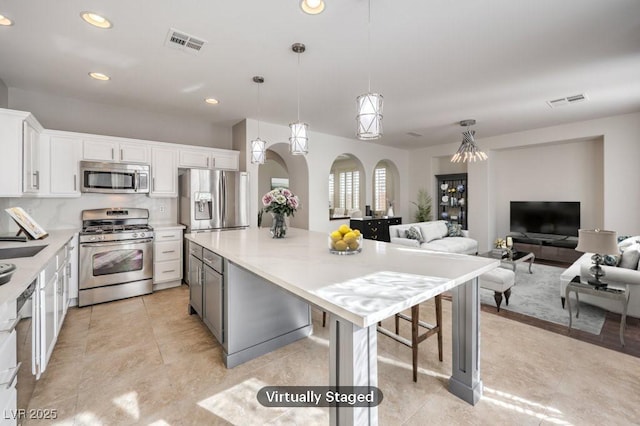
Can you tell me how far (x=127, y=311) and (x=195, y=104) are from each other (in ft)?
9.33

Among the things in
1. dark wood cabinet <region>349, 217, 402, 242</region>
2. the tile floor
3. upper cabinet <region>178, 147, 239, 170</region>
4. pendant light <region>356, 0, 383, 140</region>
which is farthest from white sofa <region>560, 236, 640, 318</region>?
upper cabinet <region>178, 147, 239, 170</region>

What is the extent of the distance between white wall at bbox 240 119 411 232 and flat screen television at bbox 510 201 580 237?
317 cm

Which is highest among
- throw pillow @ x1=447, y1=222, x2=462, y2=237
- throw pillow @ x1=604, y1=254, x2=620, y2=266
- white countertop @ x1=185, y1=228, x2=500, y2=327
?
white countertop @ x1=185, y1=228, x2=500, y2=327

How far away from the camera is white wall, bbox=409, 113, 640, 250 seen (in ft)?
15.4

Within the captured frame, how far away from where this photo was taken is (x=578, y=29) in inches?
90.2

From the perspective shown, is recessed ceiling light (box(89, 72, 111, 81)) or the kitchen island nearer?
the kitchen island

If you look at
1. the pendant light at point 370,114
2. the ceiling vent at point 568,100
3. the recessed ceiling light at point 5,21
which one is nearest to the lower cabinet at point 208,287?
the pendant light at point 370,114

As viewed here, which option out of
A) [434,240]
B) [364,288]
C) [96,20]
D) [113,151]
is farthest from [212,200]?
[434,240]

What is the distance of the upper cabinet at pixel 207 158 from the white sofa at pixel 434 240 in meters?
3.20

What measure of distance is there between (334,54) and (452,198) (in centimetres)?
591

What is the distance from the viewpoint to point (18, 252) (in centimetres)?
219

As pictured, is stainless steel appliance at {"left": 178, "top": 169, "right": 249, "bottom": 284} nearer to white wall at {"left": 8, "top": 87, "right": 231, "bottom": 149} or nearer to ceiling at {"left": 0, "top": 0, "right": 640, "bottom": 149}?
white wall at {"left": 8, "top": 87, "right": 231, "bottom": 149}

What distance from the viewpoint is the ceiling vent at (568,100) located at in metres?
3.84

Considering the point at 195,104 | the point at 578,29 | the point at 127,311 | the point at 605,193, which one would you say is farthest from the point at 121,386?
the point at 605,193
